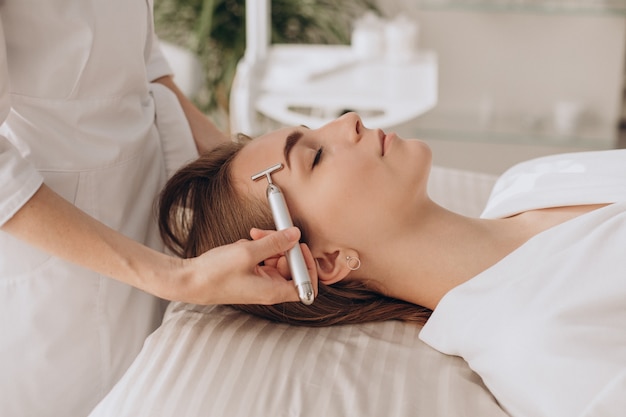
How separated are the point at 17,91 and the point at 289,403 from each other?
2.17 feet

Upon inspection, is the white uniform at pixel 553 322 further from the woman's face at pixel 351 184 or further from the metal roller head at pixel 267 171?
the metal roller head at pixel 267 171

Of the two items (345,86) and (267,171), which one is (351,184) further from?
(345,86)

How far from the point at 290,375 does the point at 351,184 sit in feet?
1.19

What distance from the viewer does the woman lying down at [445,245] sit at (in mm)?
1185

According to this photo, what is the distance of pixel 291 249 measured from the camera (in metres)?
1.27

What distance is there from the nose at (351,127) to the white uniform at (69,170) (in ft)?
1.27

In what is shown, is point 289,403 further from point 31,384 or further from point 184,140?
point 184,140

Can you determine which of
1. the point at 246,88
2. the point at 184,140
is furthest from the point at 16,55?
the point at 246,88

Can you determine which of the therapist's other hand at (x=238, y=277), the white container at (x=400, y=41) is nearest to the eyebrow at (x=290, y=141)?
the therapist's other hand at (x=238, y=277)

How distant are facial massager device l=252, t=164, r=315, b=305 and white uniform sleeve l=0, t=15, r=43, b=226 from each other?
38 cm

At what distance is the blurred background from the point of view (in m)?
2.98

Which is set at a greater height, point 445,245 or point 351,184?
point 351,184

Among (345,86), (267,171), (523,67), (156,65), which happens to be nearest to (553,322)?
(267,171)

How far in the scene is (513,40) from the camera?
3.52m
